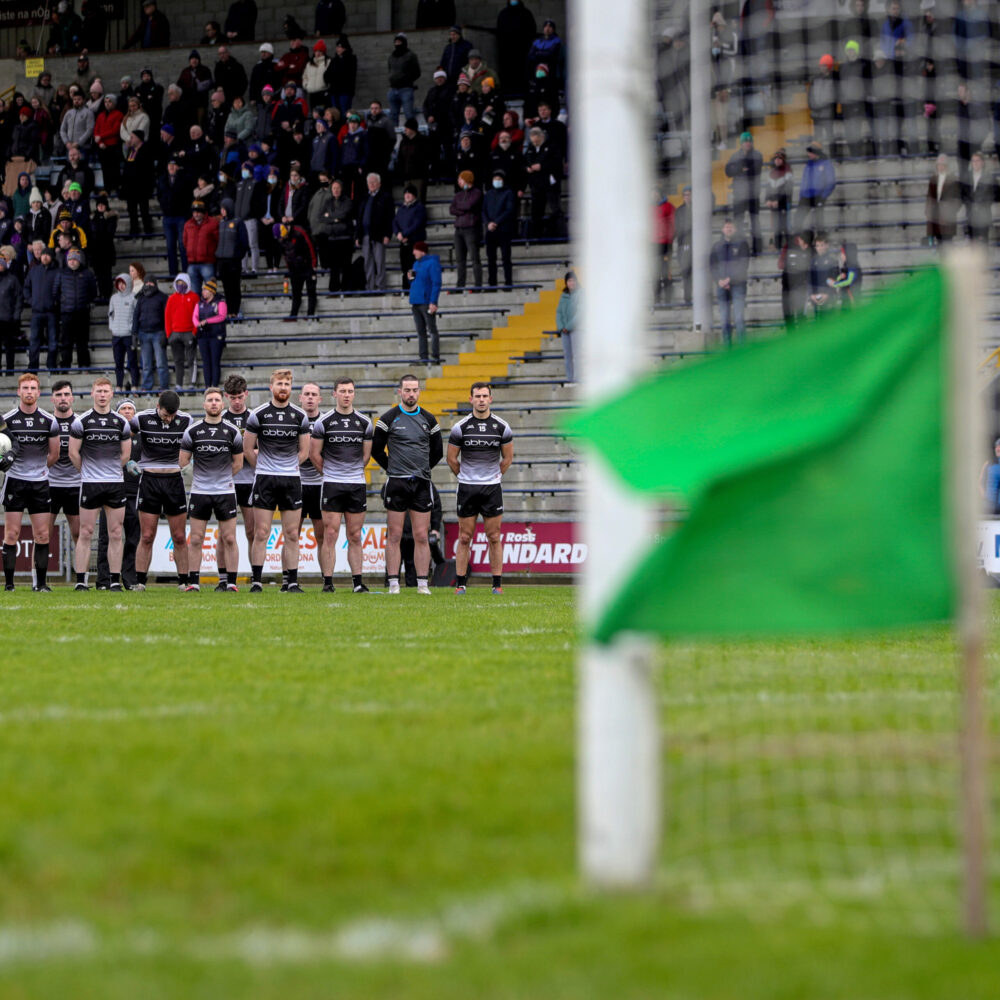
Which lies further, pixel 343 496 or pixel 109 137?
pixel 109 137

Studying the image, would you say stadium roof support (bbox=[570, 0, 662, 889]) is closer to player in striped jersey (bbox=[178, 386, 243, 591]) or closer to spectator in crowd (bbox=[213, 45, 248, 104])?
player in striped jersey (bbox=[178, 386, 243, 591])

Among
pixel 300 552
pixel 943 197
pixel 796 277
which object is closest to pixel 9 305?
pixel 300 552

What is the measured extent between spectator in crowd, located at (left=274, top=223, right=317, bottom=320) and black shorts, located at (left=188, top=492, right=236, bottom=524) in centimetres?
964

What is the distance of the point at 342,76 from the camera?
30703mm

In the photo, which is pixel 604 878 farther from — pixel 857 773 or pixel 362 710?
pixel 362 710

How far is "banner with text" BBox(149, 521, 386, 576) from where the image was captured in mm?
23078

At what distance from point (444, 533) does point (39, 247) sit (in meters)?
10.5

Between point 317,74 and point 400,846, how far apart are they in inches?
1121

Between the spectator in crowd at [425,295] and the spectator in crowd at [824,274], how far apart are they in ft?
38.5

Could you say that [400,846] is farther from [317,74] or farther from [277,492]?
[317,74]

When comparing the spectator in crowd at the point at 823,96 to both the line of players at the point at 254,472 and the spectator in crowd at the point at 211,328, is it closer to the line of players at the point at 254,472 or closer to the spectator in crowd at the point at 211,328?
the line of players at the point at 254,472

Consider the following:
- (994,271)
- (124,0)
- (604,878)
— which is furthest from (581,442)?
(124,0)

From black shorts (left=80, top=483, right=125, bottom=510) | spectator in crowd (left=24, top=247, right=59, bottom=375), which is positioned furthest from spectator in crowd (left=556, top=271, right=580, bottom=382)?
spectator in crowd (left=24, top=247, right=59, bottom=375)

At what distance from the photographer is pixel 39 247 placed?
93.6 ft
